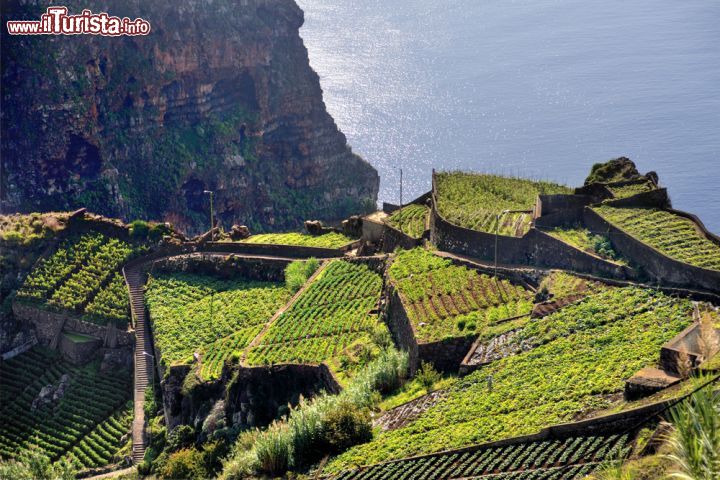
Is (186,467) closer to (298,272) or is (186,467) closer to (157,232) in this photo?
(298,272)

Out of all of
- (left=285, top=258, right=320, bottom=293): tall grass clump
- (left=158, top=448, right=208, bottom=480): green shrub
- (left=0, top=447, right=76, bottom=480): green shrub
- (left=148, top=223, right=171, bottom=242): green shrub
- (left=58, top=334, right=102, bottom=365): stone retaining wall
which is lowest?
(left=0, top=447, right=76, bottom=480): green shrub

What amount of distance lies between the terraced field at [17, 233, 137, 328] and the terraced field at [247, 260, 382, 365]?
12.3 m

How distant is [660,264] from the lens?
1861 inches

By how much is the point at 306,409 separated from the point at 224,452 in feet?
22.0

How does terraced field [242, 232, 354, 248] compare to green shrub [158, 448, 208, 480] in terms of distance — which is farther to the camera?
terraced field [242, 232, 354, 248]

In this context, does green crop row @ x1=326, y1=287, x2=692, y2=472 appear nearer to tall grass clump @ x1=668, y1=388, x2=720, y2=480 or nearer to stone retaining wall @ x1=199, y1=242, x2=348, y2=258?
tall grass clump @ x1=668, y1=388, x2=720, y2=480

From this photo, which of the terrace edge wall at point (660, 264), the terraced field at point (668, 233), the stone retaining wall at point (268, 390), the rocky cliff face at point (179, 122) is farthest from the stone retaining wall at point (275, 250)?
the rocky cliff face at point (179, 122)

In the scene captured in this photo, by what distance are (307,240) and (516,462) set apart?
3975 cm

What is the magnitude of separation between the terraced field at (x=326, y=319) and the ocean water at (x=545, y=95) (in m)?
41.3

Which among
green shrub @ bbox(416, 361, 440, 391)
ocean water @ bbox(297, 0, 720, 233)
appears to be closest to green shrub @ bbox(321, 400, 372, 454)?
green shrub @ bbox(416, 361, 440, 391)

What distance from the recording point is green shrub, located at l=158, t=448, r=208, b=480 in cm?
5069

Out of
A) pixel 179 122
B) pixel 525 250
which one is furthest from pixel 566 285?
pixel 179 122

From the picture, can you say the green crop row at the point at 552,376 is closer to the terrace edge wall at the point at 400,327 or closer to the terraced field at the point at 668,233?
the terraced field at the point at 668,233

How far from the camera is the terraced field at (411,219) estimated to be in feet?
220
